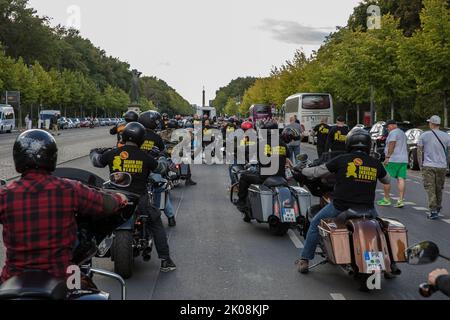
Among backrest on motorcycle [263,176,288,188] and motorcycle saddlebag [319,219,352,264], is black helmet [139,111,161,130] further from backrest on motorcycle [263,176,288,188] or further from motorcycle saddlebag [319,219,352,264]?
motorcycle saddlebag [319,219,352,264]

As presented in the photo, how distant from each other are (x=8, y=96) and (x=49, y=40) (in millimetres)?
31228

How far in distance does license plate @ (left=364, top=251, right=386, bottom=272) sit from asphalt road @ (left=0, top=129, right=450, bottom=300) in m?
0.40

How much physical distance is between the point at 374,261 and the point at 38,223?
336 cm

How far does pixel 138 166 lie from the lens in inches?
257

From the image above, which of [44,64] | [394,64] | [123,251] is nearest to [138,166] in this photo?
[123,251]

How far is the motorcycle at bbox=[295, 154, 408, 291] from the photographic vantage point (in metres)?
5.59

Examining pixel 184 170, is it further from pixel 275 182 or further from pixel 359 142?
pixel 359 142

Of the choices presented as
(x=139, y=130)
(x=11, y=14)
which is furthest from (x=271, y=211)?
(x=11, y=14)

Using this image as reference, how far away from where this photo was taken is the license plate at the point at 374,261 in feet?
18.2

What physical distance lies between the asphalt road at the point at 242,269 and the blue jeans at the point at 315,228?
259 millimetres

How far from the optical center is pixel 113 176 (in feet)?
13.1

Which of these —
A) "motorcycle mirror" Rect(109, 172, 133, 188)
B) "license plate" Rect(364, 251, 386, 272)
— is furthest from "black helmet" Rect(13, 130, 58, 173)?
"license plate" Rect(364, 251, 386, 272)

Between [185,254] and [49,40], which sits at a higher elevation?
[49,40]
